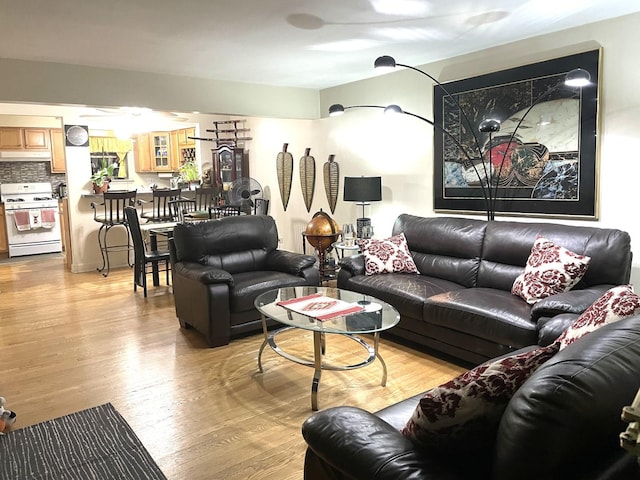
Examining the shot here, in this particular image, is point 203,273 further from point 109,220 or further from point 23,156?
point 23,156

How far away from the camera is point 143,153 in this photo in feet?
29.4

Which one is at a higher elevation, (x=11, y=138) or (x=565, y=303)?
(x=11, y=138)

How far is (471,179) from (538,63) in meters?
1.06

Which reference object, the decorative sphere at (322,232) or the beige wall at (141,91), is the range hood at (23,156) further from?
the decorative sphere at (322,232)

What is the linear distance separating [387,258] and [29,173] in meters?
7.39

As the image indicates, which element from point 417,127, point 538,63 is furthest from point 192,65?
point 538,63

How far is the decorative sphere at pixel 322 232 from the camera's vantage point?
5004 millimetres

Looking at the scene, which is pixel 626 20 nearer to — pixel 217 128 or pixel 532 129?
pixel 532 129

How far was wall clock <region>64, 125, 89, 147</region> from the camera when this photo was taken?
655cm

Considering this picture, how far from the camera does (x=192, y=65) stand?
459cm

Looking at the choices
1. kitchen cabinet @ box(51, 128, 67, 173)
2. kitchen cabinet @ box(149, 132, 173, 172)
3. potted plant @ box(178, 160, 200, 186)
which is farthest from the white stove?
potted plant @ box(178, 160, 200, 186)

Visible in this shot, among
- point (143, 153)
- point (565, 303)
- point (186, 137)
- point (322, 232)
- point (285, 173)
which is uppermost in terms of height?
point (186, 137)

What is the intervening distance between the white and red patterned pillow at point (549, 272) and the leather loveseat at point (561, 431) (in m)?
1.80

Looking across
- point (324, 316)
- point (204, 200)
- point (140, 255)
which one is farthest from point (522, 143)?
point (204, 200)
